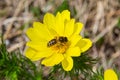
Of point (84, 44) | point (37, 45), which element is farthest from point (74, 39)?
point (37, 45)

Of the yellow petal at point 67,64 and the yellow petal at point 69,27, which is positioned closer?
the yellow petal at point 67,64

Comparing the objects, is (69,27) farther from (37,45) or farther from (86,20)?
(86,20)

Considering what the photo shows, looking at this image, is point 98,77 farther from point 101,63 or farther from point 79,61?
point 101,63

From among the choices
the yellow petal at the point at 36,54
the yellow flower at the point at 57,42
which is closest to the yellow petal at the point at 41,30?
the yellow flower at the point at 57,42

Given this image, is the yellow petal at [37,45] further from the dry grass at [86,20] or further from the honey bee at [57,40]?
the dry grass at [86,20]

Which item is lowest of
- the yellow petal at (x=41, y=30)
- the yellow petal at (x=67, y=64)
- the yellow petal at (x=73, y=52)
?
the yellow petal at (x=67, y=64)

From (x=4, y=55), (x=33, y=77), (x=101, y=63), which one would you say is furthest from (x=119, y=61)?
(x=4, y=55)
